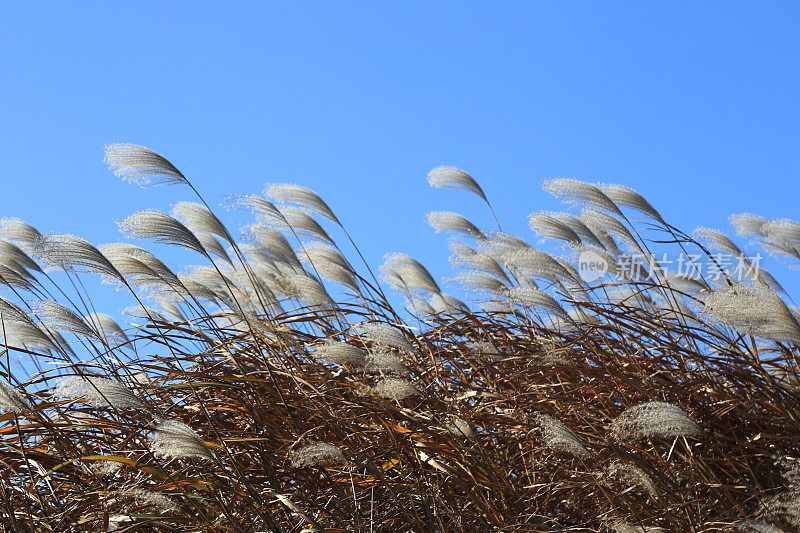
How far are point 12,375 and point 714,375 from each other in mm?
2565

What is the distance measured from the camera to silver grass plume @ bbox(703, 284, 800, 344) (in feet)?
6.72

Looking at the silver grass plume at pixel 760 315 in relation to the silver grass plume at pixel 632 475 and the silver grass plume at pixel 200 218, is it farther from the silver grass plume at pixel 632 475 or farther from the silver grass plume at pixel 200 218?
the silver grass plume at pixel 200 218

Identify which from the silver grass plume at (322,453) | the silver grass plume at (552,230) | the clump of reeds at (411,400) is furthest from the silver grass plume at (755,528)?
the silver grass plume at (552,230)

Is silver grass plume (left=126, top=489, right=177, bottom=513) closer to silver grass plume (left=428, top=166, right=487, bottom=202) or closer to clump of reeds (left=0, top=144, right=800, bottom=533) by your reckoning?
clump of reeds (left=0, top=144, right=800, bottom=533)

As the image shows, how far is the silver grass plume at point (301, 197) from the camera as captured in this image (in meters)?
3.12

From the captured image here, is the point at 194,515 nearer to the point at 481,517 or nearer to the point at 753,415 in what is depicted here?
the point at 481,517

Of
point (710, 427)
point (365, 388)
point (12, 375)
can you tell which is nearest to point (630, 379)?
point (710, 427)

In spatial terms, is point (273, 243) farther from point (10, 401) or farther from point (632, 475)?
point (632, 475)

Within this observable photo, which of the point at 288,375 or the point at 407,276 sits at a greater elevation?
the point at 407,276

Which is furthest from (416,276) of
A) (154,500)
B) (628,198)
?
(154,500)

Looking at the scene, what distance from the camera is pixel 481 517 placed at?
2.19 metres

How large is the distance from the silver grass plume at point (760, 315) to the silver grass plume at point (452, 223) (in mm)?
1292

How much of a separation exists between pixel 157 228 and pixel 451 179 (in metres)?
1.61

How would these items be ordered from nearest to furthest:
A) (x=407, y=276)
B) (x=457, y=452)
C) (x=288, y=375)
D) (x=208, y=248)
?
(x=457, y=452), (x=288, y=375), (x=208, y=248), (x=407, y=276)
